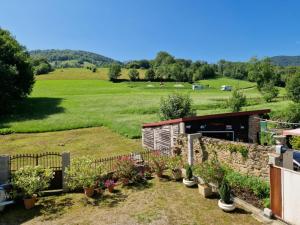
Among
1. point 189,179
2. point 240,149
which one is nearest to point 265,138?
point 240,149

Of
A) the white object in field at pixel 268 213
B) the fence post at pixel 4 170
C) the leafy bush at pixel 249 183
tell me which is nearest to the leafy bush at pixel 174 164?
the leafy bush at pixel 249 183

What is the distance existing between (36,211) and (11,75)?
99.7 feet

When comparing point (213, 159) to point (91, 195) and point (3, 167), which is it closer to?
point (91, 195)

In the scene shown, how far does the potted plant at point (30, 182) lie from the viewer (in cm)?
1134

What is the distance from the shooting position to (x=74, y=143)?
23.7 m

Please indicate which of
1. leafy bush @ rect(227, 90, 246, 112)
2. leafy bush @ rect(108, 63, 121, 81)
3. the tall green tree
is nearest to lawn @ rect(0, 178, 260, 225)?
leafy bush @ rect(227, 90, 246, 112)

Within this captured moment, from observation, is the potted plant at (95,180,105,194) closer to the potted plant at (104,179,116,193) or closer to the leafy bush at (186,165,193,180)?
the potted plant at (104,179,116,193)

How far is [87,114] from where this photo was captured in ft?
127

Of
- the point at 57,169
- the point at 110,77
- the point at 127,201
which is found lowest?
the point at 127,201

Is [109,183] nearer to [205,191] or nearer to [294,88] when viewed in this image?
[205,191]

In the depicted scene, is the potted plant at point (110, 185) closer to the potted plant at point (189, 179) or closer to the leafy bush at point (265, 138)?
the potted plant at point (189, 179)

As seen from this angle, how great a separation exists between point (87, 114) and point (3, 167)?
88.0ft

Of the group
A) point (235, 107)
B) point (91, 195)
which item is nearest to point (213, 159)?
point (91, 195)

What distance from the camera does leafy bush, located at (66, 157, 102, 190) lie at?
12.3m
